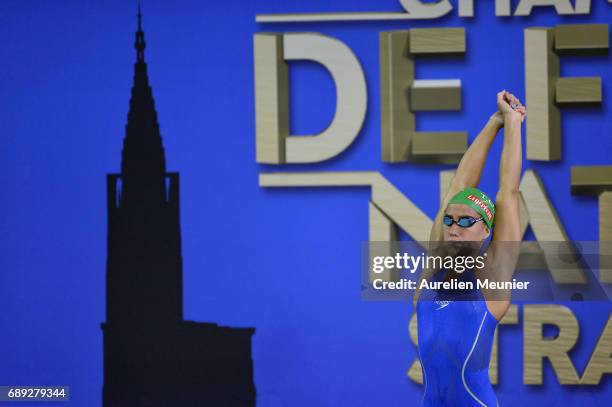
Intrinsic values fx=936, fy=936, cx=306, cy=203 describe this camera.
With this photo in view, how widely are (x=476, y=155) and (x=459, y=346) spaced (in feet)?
2.07

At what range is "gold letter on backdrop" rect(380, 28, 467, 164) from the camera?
444 cm

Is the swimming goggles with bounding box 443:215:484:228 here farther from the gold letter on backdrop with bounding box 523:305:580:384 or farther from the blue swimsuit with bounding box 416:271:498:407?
the gold letter on backdrop with bounding box 523:305:580:384

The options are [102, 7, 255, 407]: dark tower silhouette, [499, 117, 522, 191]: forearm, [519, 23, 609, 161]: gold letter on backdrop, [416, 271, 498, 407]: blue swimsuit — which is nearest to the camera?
[499, 117, 522, 191]: forearm

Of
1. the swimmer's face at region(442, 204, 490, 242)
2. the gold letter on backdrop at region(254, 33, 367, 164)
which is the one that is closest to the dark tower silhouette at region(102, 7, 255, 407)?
the gold letter on backdrop at region(254, 33, 367, 164)

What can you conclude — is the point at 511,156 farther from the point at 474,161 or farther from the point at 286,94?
the point at 286,94

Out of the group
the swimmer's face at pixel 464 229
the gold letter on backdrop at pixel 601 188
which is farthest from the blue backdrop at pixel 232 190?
the swimmer's face at pixel 464 229

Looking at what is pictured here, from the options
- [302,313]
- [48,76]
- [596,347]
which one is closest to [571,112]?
[596,347]

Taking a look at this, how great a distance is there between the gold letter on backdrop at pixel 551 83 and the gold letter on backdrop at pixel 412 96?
0.33 metres

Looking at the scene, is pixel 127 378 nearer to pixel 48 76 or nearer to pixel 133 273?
pixel 133 273

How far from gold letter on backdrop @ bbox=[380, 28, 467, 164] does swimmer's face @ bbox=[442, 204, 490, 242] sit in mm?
1425

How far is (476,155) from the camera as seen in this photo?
10.2 feet

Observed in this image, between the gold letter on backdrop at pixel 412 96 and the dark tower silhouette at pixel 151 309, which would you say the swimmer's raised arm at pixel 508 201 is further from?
the dark tower silhouette at pixel 151 309

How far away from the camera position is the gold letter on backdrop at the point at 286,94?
4480mm

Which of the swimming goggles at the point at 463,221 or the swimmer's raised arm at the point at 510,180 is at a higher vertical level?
the swimmer's raised arm at the point at 510,180
